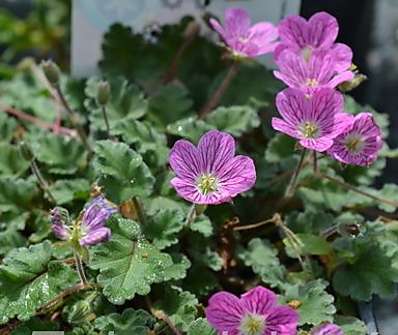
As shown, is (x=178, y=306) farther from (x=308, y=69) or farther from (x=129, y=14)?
(x=129, y=14)

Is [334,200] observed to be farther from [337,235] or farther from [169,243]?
[169,243]

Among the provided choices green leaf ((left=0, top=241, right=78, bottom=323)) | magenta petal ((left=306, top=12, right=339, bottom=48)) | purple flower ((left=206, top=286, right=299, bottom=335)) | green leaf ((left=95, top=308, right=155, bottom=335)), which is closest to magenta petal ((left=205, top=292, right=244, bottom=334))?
purple flower ((left=206, top=286, right=299, bottom=335))

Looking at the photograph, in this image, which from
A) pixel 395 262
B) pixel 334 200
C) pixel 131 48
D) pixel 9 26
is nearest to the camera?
pixel 395 262

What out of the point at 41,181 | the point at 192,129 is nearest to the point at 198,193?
the point at 192,129

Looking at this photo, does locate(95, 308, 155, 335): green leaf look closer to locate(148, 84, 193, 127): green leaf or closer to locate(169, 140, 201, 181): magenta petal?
locate(169, 140, 201, 181): magenta petal

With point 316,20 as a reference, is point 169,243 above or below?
below

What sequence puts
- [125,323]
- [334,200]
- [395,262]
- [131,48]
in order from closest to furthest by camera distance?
[125,323]
[395,262]
[334,200]
[131,48]

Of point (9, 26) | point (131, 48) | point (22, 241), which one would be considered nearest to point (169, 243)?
point (22, 241)
